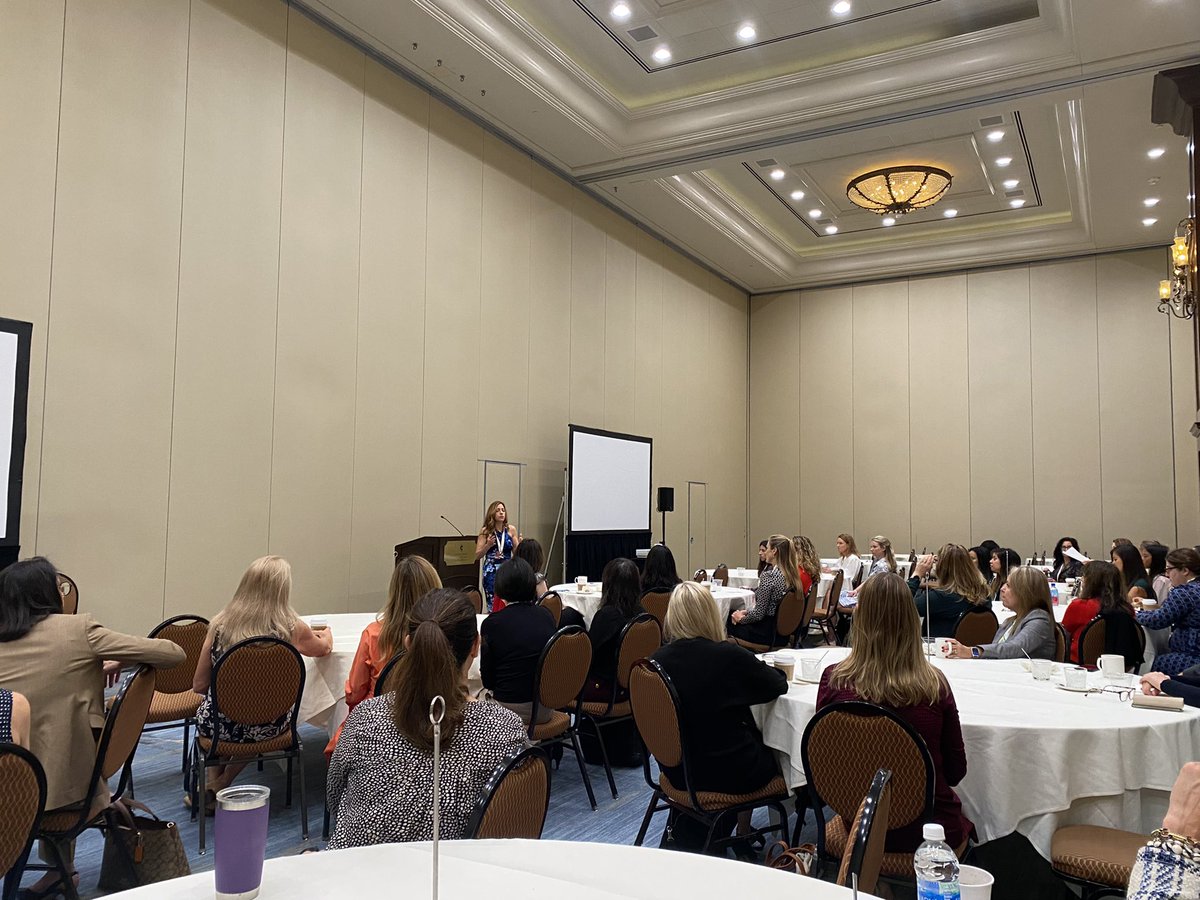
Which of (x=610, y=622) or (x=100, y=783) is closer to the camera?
(x=100, y=783)

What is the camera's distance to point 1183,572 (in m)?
5.29

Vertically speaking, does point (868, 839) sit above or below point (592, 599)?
above

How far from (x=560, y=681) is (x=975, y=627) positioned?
279 cm

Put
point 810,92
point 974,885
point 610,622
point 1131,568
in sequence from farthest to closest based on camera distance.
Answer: point 810,92, point 1131,568, point 610,622, point 974,885

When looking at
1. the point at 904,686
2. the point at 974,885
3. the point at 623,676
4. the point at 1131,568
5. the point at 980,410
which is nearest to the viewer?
the point at 974,885

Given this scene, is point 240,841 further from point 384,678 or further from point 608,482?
point 608,482

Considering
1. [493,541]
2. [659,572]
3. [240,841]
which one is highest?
[493,541]

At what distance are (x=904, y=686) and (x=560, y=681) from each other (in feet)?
6.26

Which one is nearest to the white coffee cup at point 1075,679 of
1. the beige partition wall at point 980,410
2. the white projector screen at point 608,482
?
the white projector screen at point 608,482

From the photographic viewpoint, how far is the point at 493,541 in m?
8.58

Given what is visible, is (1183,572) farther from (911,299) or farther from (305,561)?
(911,299)

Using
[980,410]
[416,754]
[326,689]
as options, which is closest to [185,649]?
[326,689]

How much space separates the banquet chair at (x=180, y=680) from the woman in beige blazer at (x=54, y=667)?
1542mm

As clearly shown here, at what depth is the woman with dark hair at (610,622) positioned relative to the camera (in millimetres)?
5008
